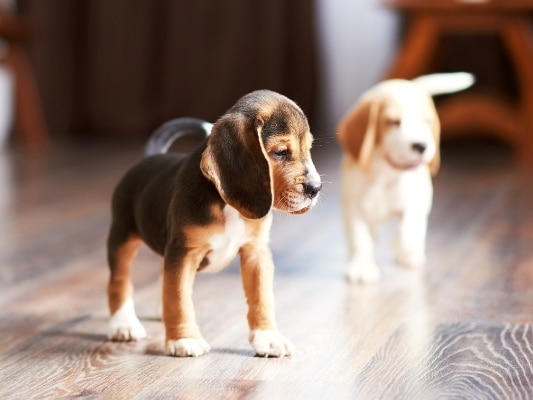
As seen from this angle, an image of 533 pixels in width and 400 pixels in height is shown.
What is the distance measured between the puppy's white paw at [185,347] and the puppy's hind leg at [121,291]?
0.15 metres

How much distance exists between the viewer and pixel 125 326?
1741 millimetres

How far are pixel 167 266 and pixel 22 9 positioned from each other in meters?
4.65

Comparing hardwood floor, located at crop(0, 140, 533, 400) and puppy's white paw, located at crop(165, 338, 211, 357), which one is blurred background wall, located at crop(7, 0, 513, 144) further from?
puppy's white paw, located at crop(165, 338, 211, 357)

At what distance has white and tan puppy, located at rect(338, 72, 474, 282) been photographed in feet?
7.37

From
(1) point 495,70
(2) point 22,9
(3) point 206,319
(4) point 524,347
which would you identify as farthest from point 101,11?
(4) point 524,347

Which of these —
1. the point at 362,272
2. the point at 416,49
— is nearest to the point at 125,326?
the point at 362,272

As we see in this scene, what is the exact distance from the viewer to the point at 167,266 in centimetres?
157


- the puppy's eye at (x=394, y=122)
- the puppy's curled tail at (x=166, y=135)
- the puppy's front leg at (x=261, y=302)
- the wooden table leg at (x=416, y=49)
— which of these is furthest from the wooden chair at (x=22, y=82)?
the puppy's front leg at (x=261, y=302)

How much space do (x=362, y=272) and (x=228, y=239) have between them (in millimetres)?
760

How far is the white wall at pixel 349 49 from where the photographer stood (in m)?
5.32

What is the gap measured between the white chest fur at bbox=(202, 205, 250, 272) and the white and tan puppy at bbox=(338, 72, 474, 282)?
0.72 meters

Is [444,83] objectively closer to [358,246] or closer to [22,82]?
[358,246]

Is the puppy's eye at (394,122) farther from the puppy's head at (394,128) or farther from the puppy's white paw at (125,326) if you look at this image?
the puppy's white paw at (125,326)

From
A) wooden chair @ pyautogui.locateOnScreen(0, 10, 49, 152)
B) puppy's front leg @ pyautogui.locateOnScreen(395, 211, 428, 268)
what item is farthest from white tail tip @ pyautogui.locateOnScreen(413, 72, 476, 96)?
wooden chair @ pyautogui.locateOnScreen(0, 10, 49, 152)
